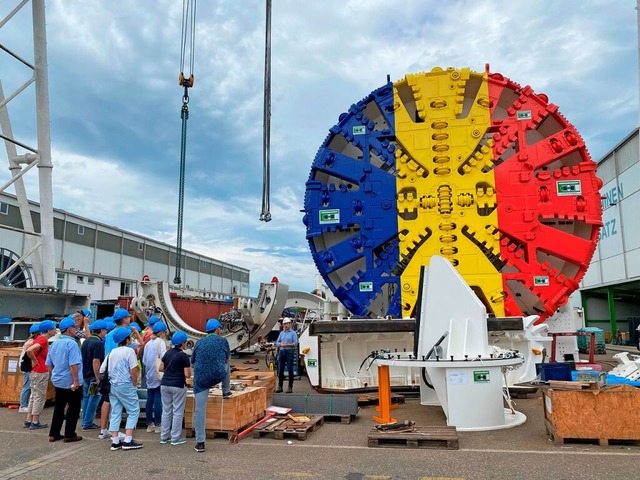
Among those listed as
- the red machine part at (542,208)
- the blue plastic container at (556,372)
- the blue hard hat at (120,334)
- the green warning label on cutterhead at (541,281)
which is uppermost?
the red machine part at (542,208)

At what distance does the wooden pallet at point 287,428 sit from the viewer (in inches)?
254

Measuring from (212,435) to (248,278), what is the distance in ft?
170

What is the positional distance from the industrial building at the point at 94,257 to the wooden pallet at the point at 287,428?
515 inches

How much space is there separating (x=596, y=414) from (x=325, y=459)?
123 inches

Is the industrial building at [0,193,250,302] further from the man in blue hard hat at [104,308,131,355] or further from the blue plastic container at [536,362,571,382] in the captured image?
the blue plastic container at [536,362,571,382]

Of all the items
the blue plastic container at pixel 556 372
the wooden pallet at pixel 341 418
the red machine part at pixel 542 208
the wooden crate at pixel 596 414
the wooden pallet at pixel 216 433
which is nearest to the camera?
the wooden crate at pixel 596 414

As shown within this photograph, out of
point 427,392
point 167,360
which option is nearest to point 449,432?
point 427,392

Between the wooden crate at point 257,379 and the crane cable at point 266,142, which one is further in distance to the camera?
the crane cable at point 266,142

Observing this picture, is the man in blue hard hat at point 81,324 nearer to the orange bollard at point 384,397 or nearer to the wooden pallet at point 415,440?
the orange bollard at point 384,397

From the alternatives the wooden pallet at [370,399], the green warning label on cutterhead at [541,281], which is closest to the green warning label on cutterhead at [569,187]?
the green warning label on cutterhead at [541,281]

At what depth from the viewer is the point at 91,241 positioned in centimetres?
3117

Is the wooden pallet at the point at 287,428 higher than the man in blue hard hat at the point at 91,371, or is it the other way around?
the man in blue hard hat at the point at 91,371

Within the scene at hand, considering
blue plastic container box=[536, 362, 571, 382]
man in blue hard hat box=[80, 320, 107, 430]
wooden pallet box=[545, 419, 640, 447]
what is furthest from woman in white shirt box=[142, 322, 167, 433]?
blue plastic container box=[536, 362, 571, 382]

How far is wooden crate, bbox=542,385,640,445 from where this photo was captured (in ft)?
19.1
